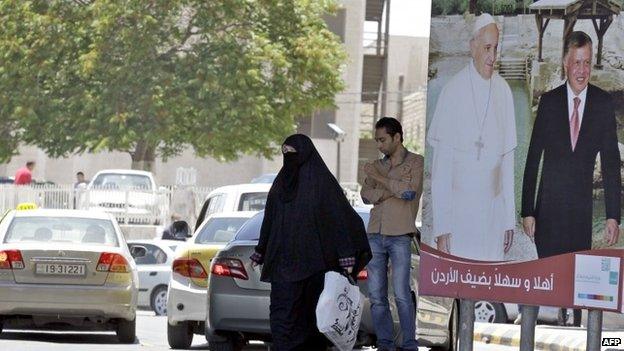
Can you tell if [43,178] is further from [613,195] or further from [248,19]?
[613,195]

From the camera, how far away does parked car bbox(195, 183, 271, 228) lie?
2066 centimetres

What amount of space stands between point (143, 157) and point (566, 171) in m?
44.2

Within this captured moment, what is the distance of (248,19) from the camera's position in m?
52.7

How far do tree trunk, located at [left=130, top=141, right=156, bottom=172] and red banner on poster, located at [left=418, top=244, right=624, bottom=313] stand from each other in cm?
4253

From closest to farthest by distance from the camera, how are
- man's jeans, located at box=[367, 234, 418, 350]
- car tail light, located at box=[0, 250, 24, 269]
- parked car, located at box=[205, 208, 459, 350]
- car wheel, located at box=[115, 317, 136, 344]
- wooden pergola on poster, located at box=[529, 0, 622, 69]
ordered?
1. wooden pergola on poster, located at box=[529, 0, 622, 69]
2. man's jeans, located at box=[367, 234, 418, 350]
3. parked car, located at box=[205, 208, 459, 350]
4. car tail light, located at box=[0, 250, 24, 269]
5. car wheel, located at box=[115, 317, 136, 344]

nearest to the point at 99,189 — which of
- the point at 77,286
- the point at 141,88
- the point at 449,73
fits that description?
the point at 141,88

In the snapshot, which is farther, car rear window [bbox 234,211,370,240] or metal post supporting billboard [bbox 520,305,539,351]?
car rear window [bbox 234,211,370,240]

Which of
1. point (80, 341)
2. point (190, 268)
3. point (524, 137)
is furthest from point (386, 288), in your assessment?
point (80, 341)

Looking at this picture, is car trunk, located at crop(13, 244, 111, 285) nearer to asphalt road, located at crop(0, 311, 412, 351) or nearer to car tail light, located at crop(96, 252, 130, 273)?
car tail light, located at crop(96, 252, 130, 273)

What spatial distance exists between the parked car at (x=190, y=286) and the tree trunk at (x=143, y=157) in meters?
36.7

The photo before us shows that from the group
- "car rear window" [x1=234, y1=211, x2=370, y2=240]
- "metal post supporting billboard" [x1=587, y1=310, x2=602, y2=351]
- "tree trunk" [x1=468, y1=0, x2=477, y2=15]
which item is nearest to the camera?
"metal post supporting billboard" [x1=587, y1=310, x2=602, y2=351]

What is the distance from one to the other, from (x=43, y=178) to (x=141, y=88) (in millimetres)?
15386

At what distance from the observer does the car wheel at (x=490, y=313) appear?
2450 cm

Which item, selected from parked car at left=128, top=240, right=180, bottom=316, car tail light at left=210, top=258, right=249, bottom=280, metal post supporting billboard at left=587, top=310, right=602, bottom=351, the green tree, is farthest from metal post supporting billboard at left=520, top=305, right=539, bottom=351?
the green tree
